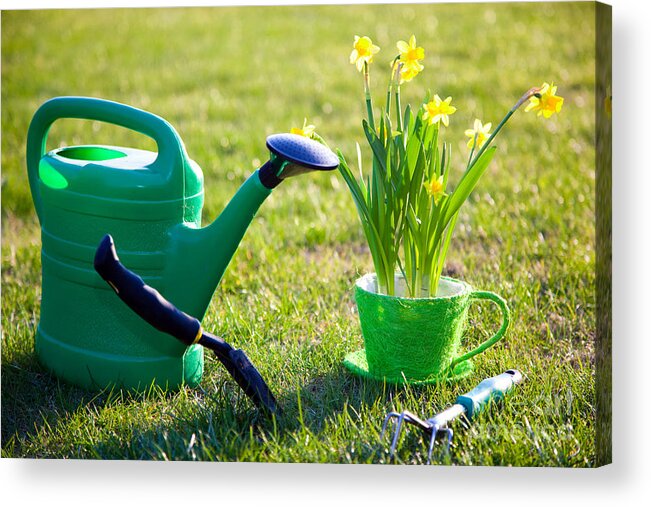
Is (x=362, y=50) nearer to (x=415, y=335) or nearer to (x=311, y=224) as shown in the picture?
(x=415, y=335)

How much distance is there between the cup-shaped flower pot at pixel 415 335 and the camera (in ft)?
5.44

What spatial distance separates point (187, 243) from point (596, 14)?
810mm

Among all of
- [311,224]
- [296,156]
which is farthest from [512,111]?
[311,224]

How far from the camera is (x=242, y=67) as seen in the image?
11.9 feet

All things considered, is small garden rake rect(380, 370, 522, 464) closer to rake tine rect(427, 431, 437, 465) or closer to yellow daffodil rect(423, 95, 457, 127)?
rake tine rect(427, 431, 437, 465)

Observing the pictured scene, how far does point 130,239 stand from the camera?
1.66 metres

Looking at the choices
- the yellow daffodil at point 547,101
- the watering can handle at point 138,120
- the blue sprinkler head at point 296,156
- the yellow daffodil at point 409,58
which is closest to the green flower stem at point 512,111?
the yellow daffodil at point 547,101

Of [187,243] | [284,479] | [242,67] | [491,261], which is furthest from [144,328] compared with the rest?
[242,67]

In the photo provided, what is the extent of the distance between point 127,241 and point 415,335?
0.53 metres

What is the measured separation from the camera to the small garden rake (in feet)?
4.98

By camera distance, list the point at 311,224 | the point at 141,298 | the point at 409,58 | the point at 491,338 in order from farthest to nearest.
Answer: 1. the point at 311,224
2. the point at 491,338
3. the point at 409,58
4. the point at 141,298

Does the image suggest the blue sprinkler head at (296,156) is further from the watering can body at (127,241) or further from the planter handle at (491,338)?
the planter handle at (491,338)

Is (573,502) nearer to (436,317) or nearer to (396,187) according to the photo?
(436,317)

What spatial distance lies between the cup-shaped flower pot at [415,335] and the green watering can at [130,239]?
284mm
